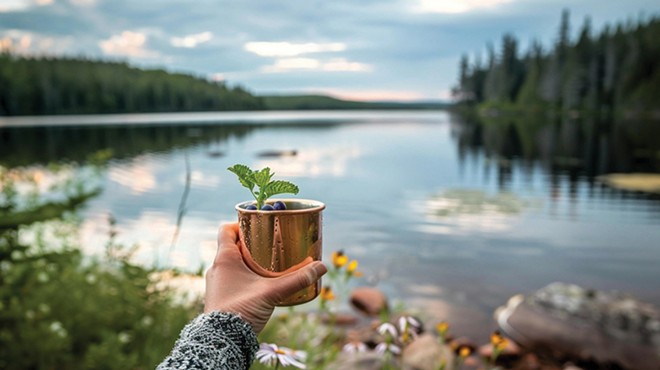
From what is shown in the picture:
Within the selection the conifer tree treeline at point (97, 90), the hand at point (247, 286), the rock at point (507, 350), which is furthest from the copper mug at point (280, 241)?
the conifer tree treeline at point (97, 90)

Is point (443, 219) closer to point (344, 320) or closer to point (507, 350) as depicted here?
point (344, 320)

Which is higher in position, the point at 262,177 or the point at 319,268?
the point at 262,177

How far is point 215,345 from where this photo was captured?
1.34 m

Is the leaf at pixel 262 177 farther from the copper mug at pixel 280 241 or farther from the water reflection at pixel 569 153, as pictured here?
the water reflection at pixel 569 153

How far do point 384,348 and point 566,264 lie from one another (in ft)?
34.2

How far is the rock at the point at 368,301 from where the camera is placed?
922 centimetres

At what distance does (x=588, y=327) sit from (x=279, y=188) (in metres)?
7.50

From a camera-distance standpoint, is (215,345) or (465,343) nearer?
(215,345)

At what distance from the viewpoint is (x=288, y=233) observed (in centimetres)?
158

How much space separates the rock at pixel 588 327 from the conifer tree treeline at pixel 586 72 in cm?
8923

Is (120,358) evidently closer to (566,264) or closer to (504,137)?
(566,264)

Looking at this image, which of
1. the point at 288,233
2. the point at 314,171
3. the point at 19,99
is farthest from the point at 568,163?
the point at 19,99

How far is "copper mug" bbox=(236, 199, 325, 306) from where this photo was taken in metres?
1.57

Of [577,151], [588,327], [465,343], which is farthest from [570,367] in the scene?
[577,151]
